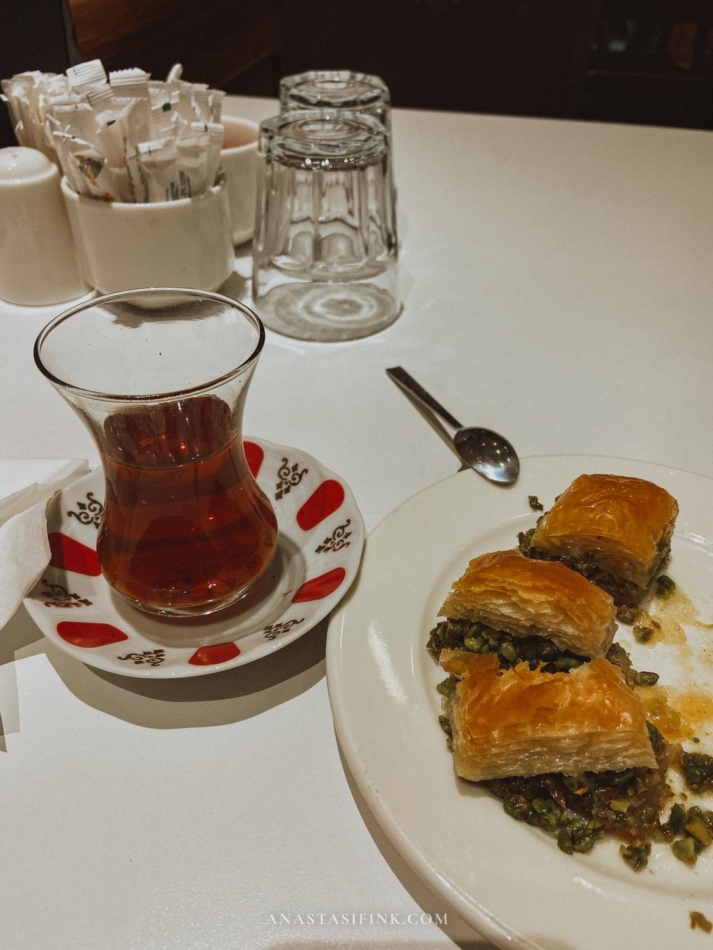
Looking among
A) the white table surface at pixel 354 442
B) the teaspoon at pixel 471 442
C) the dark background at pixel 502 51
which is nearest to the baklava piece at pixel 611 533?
the teaspoon at pixel 471 442

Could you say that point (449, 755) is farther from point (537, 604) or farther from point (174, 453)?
point (174, 453)

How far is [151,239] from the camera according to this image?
4.00 ft

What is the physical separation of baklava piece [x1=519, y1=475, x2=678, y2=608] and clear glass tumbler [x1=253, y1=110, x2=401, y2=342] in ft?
2.10

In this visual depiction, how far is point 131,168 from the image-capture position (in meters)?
1.17

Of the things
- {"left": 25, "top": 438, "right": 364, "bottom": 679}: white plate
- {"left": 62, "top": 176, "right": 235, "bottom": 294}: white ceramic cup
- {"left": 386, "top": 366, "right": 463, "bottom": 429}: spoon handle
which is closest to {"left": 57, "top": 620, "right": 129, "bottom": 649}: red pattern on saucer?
{"left": 25, "top": 438, "right": 364, "bottom": 679}: white plate

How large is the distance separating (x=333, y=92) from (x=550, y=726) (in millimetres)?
1824

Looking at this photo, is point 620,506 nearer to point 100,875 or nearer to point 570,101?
point 100,875

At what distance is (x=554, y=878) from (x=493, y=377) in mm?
852

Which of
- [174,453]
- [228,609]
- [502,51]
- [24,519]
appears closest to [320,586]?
[228,609]

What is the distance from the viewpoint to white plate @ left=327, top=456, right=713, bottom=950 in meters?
0.55

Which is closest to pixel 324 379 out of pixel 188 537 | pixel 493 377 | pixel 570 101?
pixel 493 377

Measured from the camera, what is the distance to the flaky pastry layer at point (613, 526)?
32.2 inches

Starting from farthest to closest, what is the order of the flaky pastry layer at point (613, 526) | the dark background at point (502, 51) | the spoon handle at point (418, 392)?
1. the dark background at point (502, 51)
2. the spoon handle at point (418, 392)
3. the flaky pastry layer at point (613, 526)

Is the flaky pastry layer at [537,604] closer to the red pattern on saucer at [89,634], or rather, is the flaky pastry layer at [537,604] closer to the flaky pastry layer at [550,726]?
the flaky pastry layer at [550,726]
